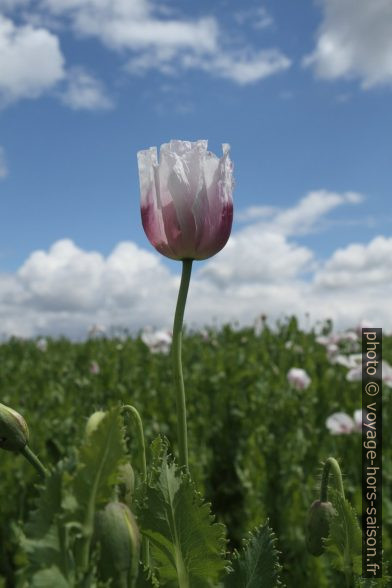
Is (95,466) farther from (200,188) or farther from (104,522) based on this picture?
(200,188)

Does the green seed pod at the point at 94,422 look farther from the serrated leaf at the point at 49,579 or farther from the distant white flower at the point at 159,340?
the distant white flower at the point at 159,340

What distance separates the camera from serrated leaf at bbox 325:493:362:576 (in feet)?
2.34

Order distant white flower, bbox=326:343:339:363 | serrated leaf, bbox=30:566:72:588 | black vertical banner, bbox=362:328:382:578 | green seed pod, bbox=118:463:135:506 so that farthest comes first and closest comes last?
distant white flower, bbox=326:343:339:363, black vertical banner, bbox=362:328:382:578, green seed pod, bbox=118:463:135:506, serrated leaf, bbox=30:566:72:588

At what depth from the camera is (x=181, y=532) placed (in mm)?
674

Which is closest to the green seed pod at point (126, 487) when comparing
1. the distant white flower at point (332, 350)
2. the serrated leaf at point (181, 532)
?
the serrated leaf at point (181, 532)

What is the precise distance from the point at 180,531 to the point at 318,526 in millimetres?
195

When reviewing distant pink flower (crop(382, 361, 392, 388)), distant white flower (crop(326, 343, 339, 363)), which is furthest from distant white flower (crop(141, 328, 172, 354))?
distant pink flower (crop(382, 361, 392, 388))

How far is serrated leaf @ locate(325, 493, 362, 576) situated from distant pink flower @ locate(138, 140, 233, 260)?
1.05 feet

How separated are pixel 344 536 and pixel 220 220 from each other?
370 millimetres

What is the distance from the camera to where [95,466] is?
56 cm

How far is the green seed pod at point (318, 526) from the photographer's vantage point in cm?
79

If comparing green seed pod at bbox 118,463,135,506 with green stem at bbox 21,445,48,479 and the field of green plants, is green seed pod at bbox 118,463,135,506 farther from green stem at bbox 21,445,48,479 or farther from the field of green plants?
the field of green plants

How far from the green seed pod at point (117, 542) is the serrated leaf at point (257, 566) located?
159 millimetres

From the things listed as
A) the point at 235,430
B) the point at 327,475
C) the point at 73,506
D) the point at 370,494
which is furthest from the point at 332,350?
the point at 73,506
